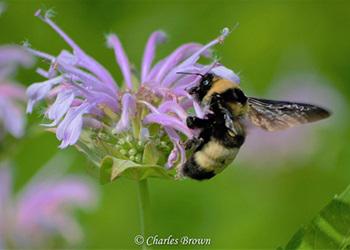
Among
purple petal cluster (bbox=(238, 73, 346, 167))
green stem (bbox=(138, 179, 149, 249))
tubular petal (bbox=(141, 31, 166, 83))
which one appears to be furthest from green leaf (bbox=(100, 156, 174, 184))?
purple petal cluster (bbox=(238, 73, 346, 167))

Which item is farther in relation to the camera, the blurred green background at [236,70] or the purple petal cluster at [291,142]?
the purple petal cluster at [291,142]

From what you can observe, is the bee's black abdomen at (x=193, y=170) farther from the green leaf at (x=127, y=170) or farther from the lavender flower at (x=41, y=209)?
the lavender flower at (x=41, y=209)

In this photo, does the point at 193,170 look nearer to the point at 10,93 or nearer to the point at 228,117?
the point at 228,117

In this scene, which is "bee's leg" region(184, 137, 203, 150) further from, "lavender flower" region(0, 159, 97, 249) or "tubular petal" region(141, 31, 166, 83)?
"lavender flower" region(0, 159, 97, 249)

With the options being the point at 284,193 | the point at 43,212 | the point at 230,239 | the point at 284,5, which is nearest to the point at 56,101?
the point at 43,212

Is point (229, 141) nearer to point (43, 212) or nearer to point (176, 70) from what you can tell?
point (176, 70)

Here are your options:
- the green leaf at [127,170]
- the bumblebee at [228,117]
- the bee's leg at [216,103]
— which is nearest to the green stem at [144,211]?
the green leaf at [127,170]
